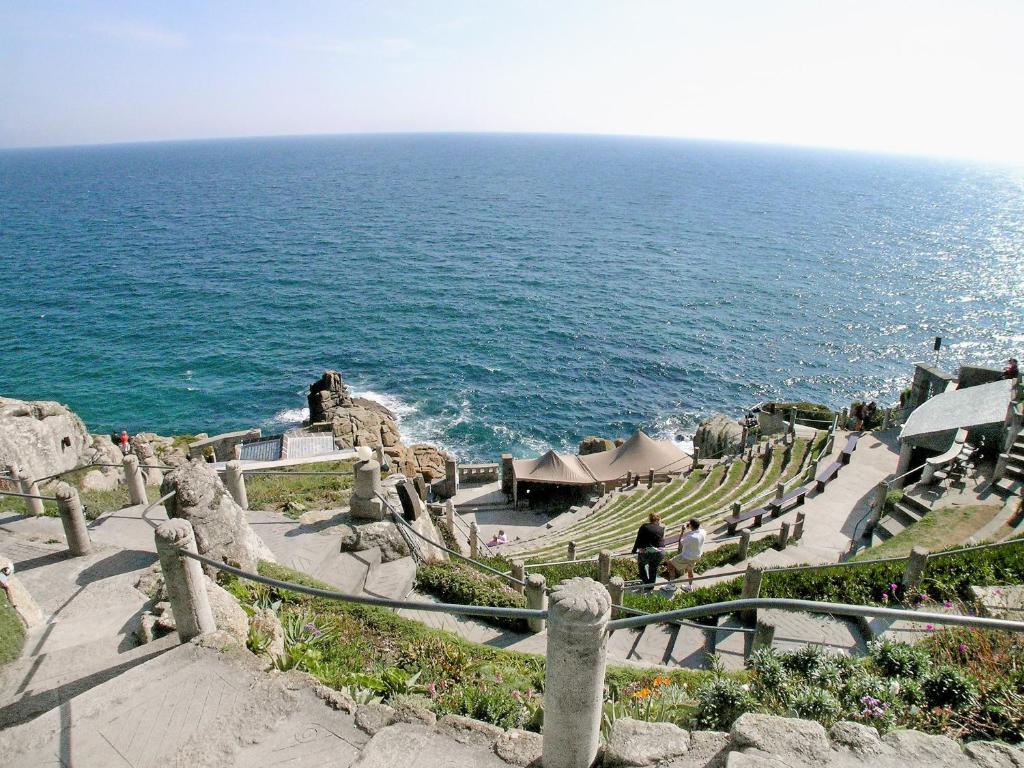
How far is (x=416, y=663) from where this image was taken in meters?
7.98

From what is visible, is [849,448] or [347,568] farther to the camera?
[849,448]

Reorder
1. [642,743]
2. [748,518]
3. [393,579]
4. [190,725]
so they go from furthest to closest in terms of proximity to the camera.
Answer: [748,518] → [393,579] → [190,725] → [642,743]

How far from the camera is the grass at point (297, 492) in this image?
52.4 feet

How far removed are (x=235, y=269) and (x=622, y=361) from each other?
163 feet

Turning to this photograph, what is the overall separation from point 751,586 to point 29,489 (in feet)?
63.9

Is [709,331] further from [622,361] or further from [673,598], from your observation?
[673,598]

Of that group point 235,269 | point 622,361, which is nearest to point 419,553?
Answer: point 622,361

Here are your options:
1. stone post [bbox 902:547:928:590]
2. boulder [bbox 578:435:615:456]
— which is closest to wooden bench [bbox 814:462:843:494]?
stone post [bbox 902:547:928:590]

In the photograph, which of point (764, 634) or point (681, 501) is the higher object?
point (764, 634)

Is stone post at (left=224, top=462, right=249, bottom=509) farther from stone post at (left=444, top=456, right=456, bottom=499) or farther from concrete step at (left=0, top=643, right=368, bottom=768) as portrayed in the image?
stone post at (left=444, top=456, right=456, bottom=499)

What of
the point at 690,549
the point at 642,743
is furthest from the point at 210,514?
the point at 690,549

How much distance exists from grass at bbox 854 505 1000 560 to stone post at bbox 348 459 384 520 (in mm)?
10973

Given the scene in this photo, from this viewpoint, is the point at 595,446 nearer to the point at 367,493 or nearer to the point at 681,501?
the point at 681,501

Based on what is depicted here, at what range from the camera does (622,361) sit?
50.1m
